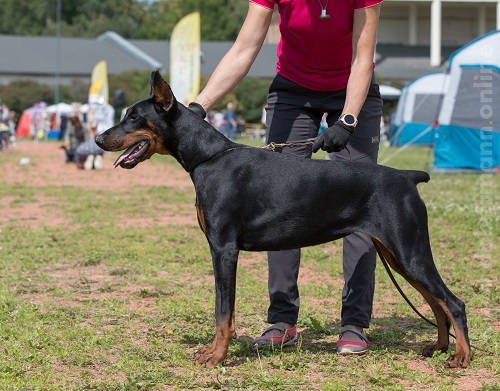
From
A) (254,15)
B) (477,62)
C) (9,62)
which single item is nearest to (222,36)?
(9,62)

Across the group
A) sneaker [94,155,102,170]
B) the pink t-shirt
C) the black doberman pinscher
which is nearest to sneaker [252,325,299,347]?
the black doberman pinscher

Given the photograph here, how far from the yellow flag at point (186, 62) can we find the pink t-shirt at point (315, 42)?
18359 millimetres

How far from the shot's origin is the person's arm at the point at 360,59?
4.96m

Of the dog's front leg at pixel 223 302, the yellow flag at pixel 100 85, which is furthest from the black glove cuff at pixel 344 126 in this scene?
the yellow flag at pixel 100 85

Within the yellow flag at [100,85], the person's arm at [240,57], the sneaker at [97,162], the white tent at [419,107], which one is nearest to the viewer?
the person's arm at [240,57]

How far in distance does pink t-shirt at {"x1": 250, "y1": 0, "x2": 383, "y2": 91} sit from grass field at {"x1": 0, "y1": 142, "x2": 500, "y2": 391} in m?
1.62

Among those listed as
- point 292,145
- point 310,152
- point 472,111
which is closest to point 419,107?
point 472,111

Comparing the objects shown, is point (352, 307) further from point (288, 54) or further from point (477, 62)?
point (477, 62)

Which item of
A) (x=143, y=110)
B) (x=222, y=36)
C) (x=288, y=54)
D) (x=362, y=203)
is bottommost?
(x=362, y=203)

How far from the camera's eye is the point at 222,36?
100625mm

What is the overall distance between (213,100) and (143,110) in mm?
567

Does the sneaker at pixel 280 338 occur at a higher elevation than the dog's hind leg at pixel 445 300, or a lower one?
lower

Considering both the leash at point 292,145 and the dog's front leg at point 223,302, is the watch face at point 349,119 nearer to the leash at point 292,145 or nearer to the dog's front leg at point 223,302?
the leash at point 292,145

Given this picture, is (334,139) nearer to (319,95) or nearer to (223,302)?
(319,95)
